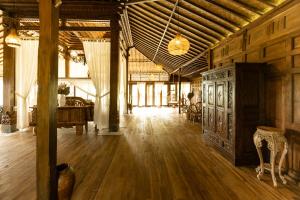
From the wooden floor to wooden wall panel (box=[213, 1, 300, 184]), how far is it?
0.76 metres

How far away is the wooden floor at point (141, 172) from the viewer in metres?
2.47

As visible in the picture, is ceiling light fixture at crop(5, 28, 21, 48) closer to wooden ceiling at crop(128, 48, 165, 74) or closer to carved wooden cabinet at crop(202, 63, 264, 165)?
carved wooden cabinet at crop(202, 63, 264, 165)

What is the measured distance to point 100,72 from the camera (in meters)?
6.46

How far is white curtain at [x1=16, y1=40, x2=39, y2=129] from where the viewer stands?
20.9ft

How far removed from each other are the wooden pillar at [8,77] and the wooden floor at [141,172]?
172 centimetres

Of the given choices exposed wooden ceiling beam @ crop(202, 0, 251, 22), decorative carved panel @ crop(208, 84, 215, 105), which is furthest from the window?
exposed wooden ceiling beam @ crop(202, 0, 251, 22)

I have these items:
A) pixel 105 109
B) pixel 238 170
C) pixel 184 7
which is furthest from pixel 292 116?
pixel 105 109

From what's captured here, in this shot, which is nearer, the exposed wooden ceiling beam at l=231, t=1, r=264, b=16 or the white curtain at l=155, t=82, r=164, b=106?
the exposed wooden ceiling beam at l=231, t=1, r=264, b=16

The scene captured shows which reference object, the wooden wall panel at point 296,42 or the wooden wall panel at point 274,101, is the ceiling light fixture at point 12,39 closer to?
the wooden wall panel at point 274,101

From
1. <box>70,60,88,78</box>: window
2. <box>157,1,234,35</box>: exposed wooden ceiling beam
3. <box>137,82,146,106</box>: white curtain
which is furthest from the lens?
<box>137,82,146,106</box>: white curtain

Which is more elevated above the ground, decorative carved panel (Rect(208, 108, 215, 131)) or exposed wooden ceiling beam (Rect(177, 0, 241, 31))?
exposed wooden ceiling beam (Rect(177, 0, 241, 31))

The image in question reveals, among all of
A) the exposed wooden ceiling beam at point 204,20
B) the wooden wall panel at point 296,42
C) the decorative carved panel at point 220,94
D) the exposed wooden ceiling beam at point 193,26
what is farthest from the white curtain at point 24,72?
the wooden wall panel at point 296,42

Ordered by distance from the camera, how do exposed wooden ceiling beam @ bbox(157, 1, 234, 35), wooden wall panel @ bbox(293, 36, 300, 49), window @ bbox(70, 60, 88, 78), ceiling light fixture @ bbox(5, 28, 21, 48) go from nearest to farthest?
wooden wall panel @ bbox(293, 36, 300, 49) < ceiling light fixture @ bbox(5, 28, 21, 48) < exposed wooden ceiling beam @ bbox(157, 1, 234, 35) < window @ bbox(70, 60, 88, 78)

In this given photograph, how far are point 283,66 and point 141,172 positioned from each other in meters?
2.62
